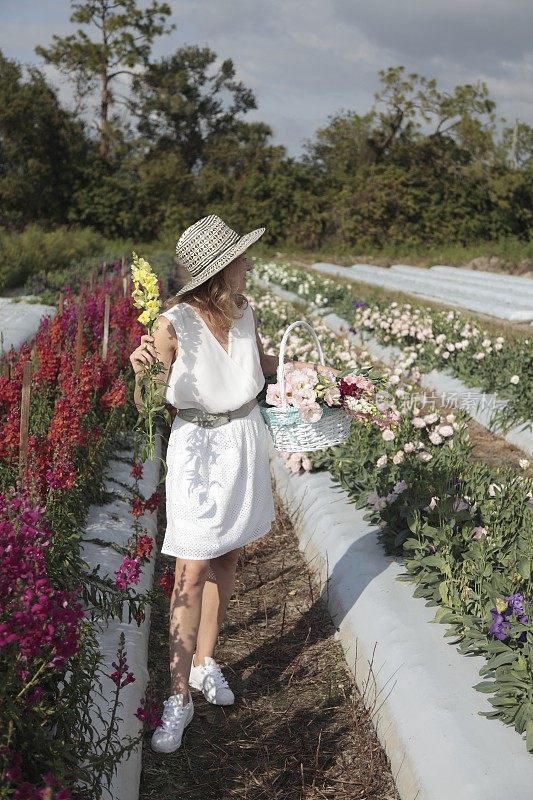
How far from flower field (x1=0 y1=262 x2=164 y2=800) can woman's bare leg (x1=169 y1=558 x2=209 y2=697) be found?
16 centimetres

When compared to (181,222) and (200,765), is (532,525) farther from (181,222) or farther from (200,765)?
(181,222)

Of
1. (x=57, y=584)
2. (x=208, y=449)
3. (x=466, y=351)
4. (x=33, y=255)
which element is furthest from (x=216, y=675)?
(x=33, y=255)

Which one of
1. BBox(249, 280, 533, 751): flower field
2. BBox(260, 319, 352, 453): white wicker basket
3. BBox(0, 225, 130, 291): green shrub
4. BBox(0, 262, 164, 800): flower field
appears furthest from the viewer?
BBox(0, 225, 130, 291): green shrub

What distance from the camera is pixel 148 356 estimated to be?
2.87m

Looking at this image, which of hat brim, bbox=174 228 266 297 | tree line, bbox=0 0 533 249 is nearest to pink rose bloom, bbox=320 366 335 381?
hat brim, bbox=174 228 266 297

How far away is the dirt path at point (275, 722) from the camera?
3021 millimetres

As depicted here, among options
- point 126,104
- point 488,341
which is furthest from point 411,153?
point 488,341

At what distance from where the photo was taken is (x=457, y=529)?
3.81 metres

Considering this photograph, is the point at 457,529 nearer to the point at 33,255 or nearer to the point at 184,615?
the point at 184,615

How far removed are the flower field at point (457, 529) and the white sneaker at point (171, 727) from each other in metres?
0.94

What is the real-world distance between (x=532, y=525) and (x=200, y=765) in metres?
1.50

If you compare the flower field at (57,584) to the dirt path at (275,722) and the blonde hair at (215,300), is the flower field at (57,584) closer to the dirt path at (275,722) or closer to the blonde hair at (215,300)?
the dirt path at (275,722)

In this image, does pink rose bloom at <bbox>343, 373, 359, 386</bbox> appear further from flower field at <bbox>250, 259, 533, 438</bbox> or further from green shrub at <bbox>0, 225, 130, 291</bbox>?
green shrub at <bbox>0, 225, 130, 291</bbox>

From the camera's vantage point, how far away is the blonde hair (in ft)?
9.93
